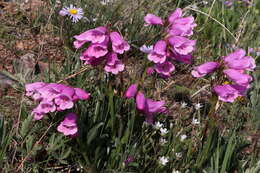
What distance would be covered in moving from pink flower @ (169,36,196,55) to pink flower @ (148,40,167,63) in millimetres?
40

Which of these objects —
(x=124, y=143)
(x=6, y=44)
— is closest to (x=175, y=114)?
(x=124, y=143)

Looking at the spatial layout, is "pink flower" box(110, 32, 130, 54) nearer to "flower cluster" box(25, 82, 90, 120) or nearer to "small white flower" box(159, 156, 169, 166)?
"flower cluster" box(25, 82, 90, 120)

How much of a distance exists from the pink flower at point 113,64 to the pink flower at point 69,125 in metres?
0.25

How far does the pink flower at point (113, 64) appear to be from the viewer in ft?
5.60

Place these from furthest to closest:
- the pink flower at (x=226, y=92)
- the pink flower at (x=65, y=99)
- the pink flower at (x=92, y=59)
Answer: the pink flower at (x=92, y=59) < the pink flower at (x=226, y=92) < the pink flower at (x=65, y=99)

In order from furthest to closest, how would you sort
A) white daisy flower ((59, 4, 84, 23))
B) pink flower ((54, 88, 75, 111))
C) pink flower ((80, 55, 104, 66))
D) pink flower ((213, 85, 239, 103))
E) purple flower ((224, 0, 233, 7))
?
purple flower ((224, 0, 233, 7))
white daisy flower ((59, 4, 84, 23))
pink flower ((80, 55, 104, 66))
pink flower ((213, 85, 239, 103))
pink flower ((54, 88, 75, 111))

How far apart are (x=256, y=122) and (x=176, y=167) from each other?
80cm

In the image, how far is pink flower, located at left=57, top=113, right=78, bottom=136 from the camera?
162cm

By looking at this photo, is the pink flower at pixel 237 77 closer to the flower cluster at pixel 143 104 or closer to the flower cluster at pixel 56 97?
the flower cluster at pixel 143 104

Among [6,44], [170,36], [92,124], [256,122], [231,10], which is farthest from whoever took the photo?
[231,10]

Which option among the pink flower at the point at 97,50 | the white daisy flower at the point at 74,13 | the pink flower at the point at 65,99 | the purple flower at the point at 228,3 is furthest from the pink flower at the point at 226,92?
the purple flower at the point at 228,3

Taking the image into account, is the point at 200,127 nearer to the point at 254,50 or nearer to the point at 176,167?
the point at 176,167

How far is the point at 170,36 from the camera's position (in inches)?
67.7

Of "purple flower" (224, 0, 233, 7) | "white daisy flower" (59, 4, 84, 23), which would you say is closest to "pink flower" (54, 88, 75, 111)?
"white daisy flower" (59, 4, 84, 23)
